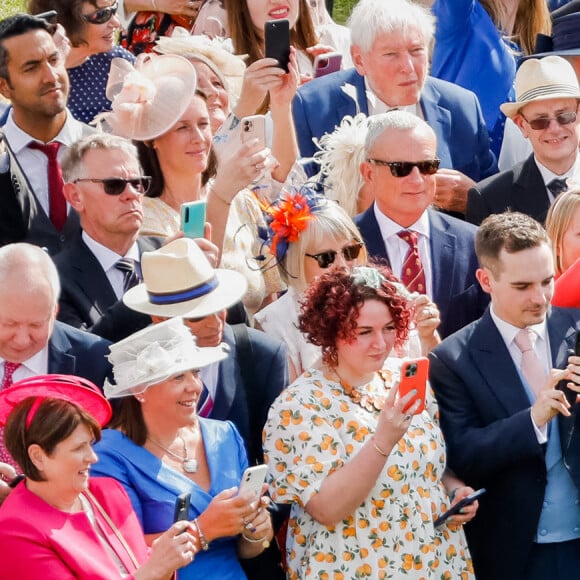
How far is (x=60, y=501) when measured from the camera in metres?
4.95

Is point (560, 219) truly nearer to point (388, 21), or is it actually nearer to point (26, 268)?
point (388, 21)

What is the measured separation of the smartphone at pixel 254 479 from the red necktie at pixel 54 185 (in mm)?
2214

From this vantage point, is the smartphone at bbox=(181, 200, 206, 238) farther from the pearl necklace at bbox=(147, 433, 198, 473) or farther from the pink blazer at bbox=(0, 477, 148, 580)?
the pink blazer at bbox=(0, 477, 148, 580)

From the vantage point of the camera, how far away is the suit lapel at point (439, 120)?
7867 millimetres

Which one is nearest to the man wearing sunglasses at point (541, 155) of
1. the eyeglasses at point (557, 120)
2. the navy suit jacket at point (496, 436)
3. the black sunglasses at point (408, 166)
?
the eyeglasses at point (557, 120)

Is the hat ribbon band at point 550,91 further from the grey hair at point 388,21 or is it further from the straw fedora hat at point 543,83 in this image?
the grey hair at point 388,21

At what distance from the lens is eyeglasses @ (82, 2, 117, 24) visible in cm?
827

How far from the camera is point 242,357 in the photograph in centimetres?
601

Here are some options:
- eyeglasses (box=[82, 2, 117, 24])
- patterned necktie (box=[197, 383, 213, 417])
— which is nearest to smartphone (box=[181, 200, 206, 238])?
patterned necktie (box=[197, 383, 213, 417])

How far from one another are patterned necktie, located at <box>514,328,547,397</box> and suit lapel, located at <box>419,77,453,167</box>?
190 centimetres

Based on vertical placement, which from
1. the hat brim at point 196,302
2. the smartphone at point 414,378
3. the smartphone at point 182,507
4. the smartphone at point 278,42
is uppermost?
the smartphone at point 278,42

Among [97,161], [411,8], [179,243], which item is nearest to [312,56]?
[411,8]

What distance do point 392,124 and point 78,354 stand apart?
211 cm

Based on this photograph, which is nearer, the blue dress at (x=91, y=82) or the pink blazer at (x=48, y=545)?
the pink blazer at (x=48, y=545)
